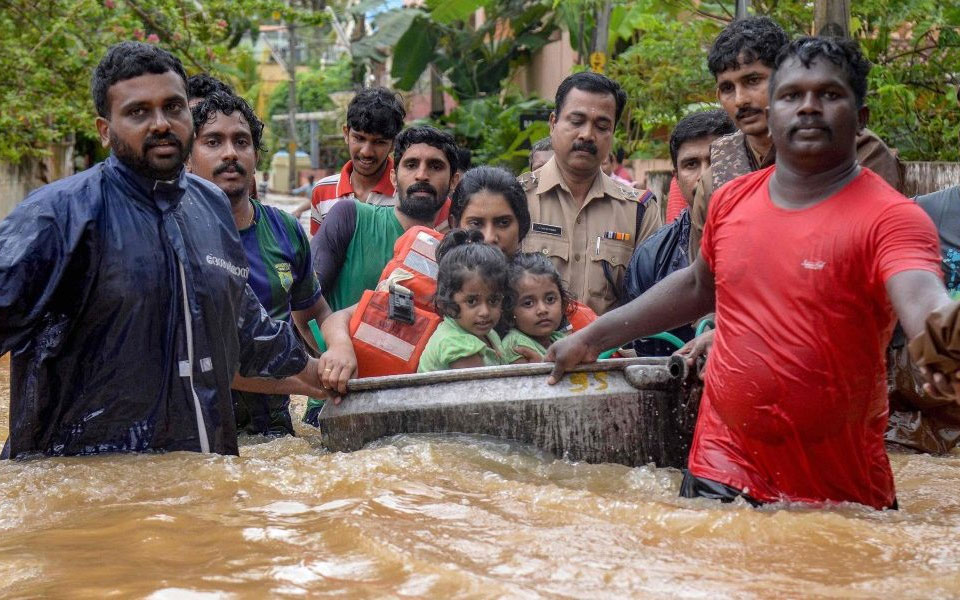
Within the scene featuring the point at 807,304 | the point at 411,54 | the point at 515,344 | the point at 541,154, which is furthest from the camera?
the point at 411,54

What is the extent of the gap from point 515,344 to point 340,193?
86.3 inches

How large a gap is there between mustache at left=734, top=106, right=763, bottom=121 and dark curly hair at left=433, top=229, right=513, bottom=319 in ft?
3.83

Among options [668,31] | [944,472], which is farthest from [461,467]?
[668,31]

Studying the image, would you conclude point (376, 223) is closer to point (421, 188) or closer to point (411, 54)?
point (421, 188)

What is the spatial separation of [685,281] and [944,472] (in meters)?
1.61

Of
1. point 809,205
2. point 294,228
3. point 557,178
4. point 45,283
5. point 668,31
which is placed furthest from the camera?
point 668,31

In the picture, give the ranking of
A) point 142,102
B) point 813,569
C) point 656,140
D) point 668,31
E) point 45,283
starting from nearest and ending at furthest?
point 813,569, point 45,283, point 142,102, point 668,31, point 656,140

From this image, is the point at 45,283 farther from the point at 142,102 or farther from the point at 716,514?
the point at 716,514

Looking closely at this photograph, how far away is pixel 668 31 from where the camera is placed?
10.7 meters

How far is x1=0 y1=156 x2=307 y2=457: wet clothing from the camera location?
3656mm

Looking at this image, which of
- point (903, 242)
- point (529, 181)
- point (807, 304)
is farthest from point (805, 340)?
point (529, 181)

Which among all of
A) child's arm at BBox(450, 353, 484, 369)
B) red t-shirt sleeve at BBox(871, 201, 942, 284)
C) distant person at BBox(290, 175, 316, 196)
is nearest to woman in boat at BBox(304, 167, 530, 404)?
child's arm at BBox(450, 353, 484, 369)

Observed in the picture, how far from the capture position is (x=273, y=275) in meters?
5.10

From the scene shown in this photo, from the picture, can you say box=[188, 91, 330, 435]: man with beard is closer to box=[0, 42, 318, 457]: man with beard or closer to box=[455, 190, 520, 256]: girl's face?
box=[455, 190, 520, 256]: girl's face
